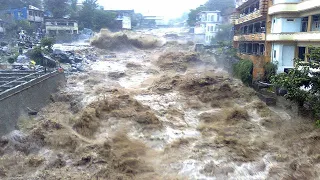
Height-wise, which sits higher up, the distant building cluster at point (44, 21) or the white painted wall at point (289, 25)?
the distant building cluster at point (44, 21)

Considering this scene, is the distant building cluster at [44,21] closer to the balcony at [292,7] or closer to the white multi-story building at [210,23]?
the white multi-story building at [210,23]

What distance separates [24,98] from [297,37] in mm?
15265

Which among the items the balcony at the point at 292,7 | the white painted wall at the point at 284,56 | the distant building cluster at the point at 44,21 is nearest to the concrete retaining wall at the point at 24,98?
the white painted wall at the point at 284,56

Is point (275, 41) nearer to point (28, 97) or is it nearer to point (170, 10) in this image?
point (28, 97)

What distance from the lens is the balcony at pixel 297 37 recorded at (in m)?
17.0

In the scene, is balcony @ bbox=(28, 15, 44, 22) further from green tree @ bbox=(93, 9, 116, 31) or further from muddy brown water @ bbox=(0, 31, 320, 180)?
muddy brown water @ bbox=(0, 31, 320, 180)

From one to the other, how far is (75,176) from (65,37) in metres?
37.2

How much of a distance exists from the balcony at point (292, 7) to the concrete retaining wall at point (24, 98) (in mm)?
14197

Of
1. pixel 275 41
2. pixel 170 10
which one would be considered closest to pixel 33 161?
pixel 275 41

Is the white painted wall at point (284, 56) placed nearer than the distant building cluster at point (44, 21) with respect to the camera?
Yes

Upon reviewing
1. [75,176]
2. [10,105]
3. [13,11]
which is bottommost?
[75,176]

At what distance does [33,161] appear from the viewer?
10.8 m

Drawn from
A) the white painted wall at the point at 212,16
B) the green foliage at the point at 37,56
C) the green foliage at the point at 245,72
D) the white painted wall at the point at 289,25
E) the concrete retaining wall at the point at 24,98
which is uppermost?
the white painted wall at the point at 212,16

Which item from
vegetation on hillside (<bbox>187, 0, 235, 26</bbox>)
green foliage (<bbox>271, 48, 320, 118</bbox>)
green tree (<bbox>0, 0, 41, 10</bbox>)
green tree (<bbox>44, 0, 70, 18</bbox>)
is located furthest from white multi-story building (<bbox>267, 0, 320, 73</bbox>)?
green tree (<bbox>0, 0, 41, 10</bbox>)
